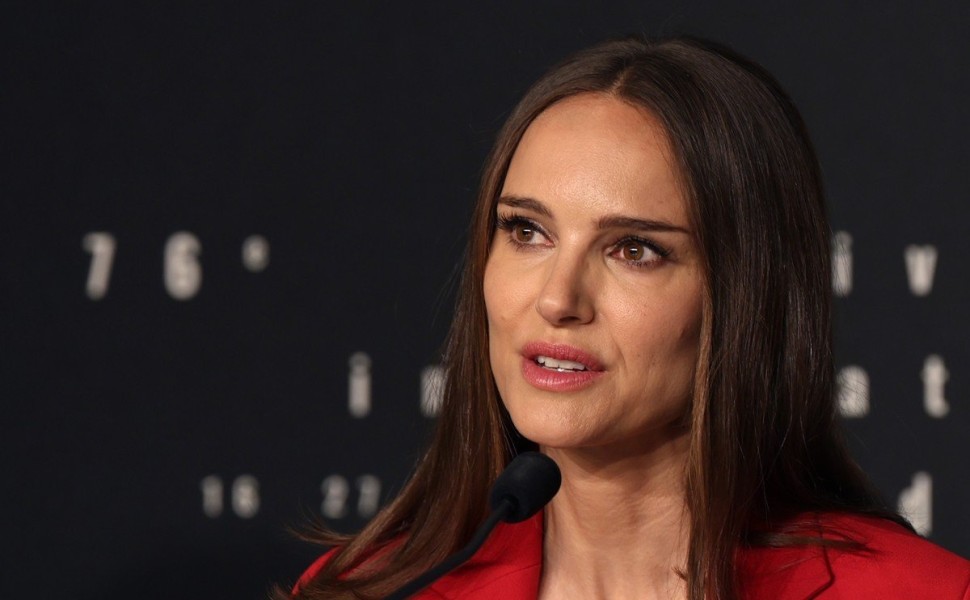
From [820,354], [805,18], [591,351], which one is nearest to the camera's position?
[591,351]

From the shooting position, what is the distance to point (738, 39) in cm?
271

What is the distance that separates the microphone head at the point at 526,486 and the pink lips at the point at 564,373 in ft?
0.44

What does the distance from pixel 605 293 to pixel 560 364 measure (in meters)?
0.09

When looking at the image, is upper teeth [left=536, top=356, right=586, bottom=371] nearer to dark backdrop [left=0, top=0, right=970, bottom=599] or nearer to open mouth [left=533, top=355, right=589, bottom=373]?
open mouth [left=533, top=355, right=589, bottom=373]

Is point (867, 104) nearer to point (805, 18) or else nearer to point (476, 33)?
point (805, 18)

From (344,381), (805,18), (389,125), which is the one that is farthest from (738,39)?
(344,381)

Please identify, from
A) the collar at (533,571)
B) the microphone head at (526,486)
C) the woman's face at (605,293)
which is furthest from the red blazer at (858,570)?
the microphone head at (526,486)

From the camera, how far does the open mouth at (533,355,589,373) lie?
4.91ft

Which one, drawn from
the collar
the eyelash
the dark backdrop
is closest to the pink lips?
the eyelash

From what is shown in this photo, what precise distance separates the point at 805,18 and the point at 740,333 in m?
1.41

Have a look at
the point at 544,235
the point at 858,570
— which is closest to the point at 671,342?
the point at 544,235

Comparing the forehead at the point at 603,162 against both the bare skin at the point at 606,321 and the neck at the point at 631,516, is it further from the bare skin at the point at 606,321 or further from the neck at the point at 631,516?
the neck at the point at 631,516

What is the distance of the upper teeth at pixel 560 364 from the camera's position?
1.50 meters

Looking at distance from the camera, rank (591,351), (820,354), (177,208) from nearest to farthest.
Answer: (591,351) < (820,354) < (177,208)
